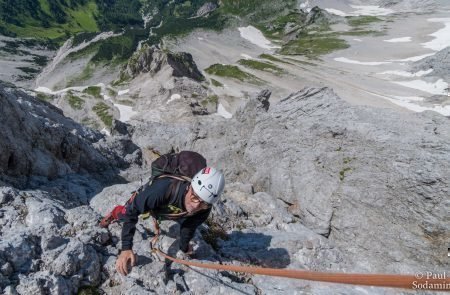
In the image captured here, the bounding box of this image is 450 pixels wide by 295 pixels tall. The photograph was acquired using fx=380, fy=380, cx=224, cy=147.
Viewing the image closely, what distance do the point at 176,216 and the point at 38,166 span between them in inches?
401

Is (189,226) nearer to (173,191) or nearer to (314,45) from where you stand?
(173,191)

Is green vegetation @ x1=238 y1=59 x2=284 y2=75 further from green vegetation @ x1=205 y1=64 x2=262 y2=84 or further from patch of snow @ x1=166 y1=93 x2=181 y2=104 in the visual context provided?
patch of snow @ x1=166 y1=93 x2=181 y2=104

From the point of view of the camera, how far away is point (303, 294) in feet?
40.8

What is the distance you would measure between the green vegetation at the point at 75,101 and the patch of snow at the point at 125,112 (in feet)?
36.0

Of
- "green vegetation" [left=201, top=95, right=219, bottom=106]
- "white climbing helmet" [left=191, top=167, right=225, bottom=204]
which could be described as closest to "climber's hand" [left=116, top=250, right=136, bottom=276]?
"white climbing helmet" [left=191, top=167, right=225, bottom=204]

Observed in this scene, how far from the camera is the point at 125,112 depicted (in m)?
112

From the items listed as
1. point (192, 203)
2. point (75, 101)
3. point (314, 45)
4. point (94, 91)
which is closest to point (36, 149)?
point (192, 203)

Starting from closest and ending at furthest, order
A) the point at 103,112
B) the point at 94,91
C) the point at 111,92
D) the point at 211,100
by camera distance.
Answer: the point at 211,100 < the point at 103,112 < the point at 111,92 < the point at 94,91

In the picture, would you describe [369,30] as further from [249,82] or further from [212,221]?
[212,221]

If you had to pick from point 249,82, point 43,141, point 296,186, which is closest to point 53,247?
point 43,141

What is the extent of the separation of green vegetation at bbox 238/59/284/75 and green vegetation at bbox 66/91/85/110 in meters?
64.8

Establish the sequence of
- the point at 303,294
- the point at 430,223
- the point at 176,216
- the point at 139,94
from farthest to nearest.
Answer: the point at 139,94
the point at 430,223
the point at 303,294
the point at 176,216

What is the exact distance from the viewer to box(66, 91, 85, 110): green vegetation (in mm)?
118744

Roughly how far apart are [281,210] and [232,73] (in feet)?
416
